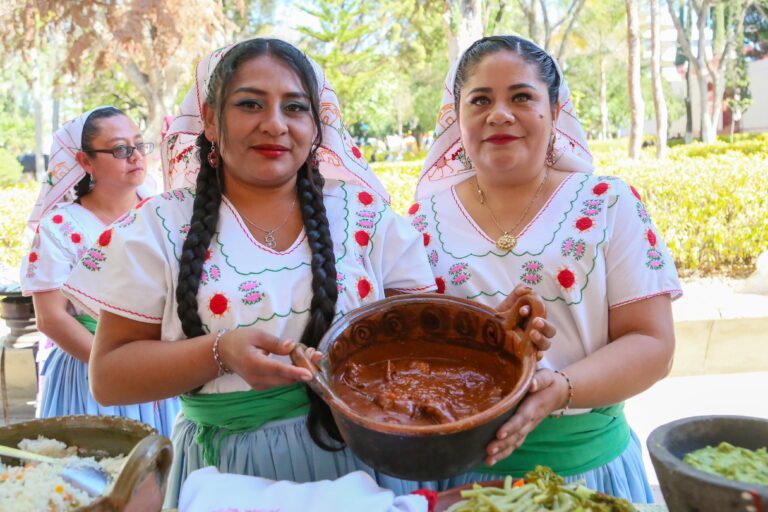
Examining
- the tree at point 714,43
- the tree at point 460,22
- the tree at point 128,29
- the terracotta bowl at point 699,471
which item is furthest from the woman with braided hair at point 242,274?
the tree at point 714,43

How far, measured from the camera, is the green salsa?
100 cm

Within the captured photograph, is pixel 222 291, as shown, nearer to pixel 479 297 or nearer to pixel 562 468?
pixel 479 297

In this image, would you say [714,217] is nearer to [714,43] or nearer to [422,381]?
[422,381]

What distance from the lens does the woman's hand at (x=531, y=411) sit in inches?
48.9

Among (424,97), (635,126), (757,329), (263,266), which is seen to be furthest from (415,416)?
(424,97)

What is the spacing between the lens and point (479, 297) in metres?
1.80

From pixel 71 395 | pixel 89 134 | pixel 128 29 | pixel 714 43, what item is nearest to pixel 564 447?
pixel 71 395

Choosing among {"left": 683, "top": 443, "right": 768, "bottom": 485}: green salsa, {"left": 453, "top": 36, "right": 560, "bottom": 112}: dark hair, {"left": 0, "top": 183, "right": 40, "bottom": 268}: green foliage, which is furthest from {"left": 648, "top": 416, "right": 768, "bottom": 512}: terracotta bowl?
→ {"left": 0, "top": 183, "right": 40, "bottom": 268}: green foliage

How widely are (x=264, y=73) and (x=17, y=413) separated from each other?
4.27 meters

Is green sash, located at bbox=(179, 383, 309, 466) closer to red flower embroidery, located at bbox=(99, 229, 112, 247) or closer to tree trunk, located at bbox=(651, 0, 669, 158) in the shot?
red flower embroidery, located at bbox=(99, 229, 112, 247)

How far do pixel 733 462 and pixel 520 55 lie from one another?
47.6 inches

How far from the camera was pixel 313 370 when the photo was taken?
1285mm

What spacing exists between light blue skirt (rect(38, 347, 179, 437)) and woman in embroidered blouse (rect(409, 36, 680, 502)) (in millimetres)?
1811

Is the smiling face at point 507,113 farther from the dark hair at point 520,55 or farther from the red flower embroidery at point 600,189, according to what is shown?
the red flower embroidery at point 600,189
